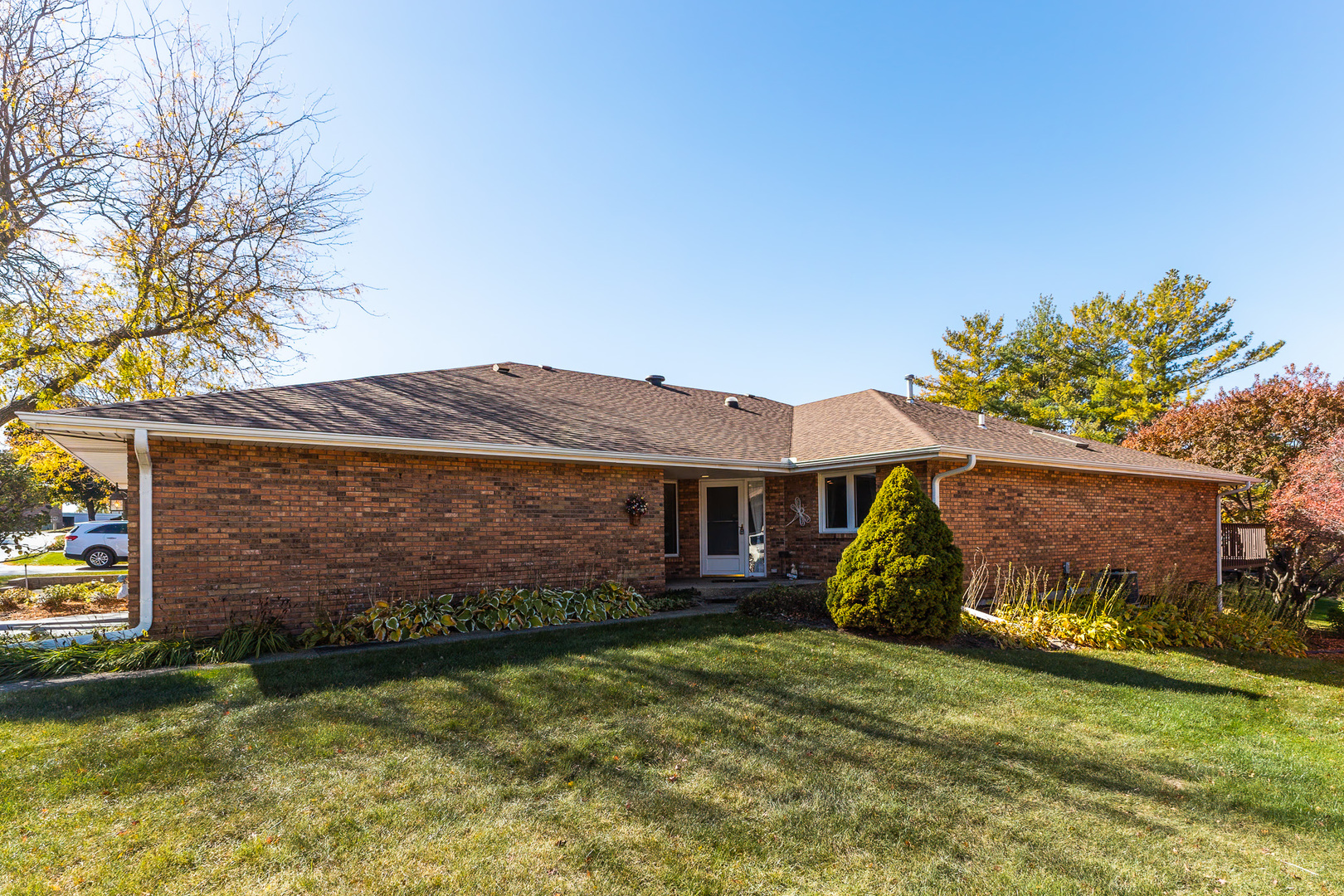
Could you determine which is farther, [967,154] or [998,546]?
[967,154]

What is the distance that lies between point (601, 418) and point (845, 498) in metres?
4.92

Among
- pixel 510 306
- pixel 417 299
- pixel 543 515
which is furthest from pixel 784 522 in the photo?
pixel 417 299

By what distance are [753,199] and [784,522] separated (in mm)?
6761

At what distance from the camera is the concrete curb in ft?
20.6

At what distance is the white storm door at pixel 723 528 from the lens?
13.4 meters

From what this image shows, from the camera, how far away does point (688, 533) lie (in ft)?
45.4

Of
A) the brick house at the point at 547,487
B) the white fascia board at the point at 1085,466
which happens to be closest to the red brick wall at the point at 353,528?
the brick house at the point at 547,487

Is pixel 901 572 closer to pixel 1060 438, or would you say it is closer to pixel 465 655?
pixel 465 655

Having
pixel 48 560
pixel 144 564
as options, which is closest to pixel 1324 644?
pixel 144 564


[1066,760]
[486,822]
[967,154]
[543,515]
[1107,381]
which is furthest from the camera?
[1107,381]

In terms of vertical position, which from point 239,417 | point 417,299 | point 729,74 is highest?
point 729,74

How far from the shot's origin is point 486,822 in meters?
3.64

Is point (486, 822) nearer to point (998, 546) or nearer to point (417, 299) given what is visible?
point (998, 546)

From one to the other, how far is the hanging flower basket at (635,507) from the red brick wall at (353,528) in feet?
0.37
